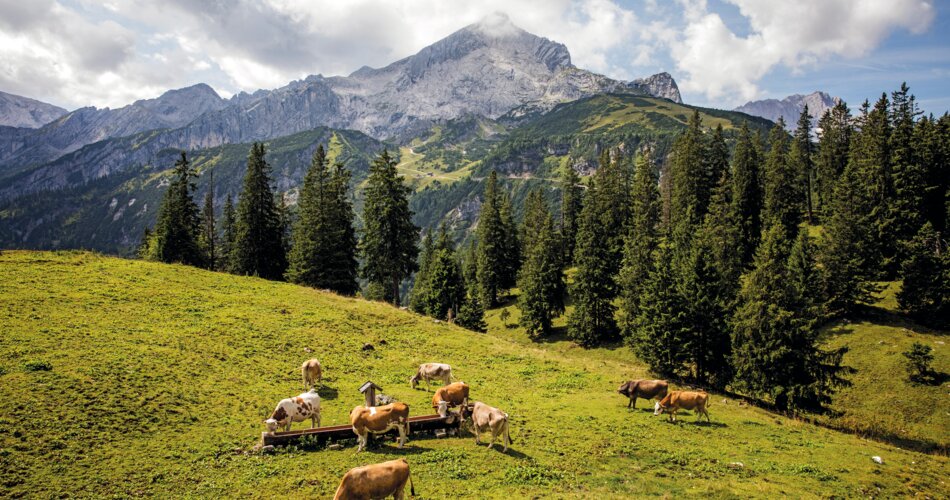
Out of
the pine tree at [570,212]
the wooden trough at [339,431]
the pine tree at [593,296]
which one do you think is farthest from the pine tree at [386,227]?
the pine tree at [570,212]

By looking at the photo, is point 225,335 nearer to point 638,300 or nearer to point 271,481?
point 271,481

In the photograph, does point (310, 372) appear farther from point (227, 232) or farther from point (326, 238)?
point (227, 232)

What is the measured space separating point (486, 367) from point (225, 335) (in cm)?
Result: 1638

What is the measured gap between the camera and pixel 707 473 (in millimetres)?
18156

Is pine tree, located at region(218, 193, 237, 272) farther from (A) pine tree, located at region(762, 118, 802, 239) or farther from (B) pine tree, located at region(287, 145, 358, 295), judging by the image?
(A) pine tree, located at region(762, 118, 802, 239)

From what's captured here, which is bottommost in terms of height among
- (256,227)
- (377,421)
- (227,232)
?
(377,421)

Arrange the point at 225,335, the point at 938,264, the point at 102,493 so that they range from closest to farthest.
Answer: the point at 102,493 < the point at 225,335 < the point at 938,264

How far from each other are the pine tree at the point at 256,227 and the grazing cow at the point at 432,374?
130 ft

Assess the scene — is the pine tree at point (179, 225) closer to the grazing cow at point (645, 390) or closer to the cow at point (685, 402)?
the grazing cow at point (645, 390)

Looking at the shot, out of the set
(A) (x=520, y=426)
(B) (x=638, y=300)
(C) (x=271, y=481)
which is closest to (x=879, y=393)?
(B) (x=638, y=300)

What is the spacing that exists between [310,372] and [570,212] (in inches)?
3026

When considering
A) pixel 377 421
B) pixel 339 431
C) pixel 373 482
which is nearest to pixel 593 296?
pixel 377 421

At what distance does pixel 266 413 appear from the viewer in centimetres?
2052

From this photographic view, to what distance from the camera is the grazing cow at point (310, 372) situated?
23594 mm
